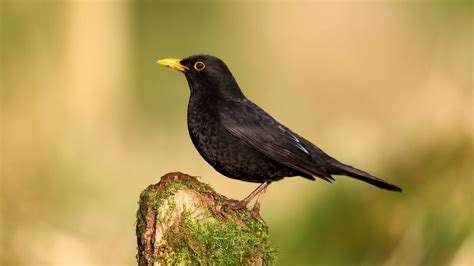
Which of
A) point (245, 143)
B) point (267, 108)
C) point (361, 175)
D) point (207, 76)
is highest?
point (207, 76)

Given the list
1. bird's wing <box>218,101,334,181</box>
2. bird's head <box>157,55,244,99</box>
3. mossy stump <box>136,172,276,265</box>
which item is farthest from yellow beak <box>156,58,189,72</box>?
mossy stump <box>136,172,276,265</box>

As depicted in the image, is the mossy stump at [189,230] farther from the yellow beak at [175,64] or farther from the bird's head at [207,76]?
the yellow beak at [175,64]

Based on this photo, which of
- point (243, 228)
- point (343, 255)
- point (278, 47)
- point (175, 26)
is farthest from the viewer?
point (278, 47)

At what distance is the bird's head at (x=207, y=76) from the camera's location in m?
5.91

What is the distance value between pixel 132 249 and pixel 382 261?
2.13 metres

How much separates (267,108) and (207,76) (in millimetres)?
6062

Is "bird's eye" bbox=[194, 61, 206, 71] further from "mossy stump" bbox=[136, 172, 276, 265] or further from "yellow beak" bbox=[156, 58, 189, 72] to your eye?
"mossy stump" bbox=[136, 172, 276, 265]

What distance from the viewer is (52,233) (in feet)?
22.5

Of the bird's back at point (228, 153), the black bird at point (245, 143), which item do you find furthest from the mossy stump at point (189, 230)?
the bird's back at point (228, 153)

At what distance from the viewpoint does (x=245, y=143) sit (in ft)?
18.1

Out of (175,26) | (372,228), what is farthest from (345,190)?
(175,26)

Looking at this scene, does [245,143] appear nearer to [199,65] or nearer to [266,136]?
[266,136]

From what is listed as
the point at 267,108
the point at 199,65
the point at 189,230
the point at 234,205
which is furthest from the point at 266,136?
the point at 267,108

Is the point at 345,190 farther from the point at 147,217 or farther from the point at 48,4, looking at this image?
the point at 48,4
